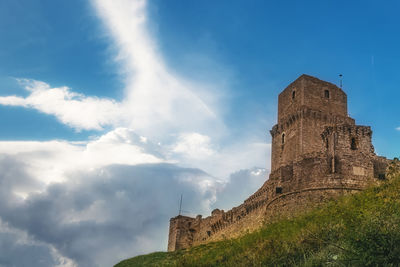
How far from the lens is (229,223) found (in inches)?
1491

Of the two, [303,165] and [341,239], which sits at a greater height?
[303,165]

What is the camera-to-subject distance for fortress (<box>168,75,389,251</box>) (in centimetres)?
2505

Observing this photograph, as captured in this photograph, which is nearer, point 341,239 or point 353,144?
point 341,239

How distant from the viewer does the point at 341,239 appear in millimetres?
14172

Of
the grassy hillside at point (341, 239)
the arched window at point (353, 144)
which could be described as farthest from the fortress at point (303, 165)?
the grassy hillside at point (341, 239)

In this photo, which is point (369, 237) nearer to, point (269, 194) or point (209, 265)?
point (209, 265)

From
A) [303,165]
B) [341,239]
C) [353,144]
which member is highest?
[353,144]

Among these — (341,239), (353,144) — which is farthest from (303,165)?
(341,239)

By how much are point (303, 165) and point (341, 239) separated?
12.1 m

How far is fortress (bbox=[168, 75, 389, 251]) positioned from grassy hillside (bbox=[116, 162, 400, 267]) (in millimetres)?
1772

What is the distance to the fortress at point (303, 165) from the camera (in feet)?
82.2

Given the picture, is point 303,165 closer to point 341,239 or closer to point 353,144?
point 353,144

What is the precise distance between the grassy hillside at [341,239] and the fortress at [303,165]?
5.81 ft

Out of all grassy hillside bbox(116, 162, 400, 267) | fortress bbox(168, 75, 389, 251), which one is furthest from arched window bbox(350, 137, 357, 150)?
grassy hillside bbox(116, 162, 400, 267)
